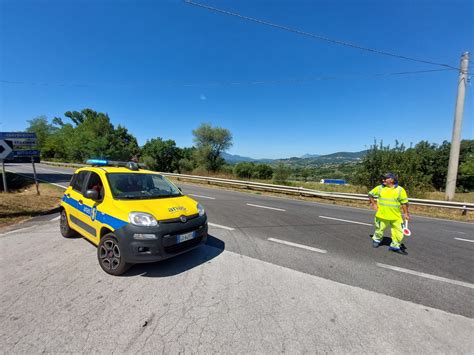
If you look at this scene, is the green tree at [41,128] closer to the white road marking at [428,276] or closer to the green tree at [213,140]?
the green tree at [213,140]

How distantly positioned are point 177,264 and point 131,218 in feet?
3.93

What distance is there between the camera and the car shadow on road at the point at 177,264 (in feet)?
11.2

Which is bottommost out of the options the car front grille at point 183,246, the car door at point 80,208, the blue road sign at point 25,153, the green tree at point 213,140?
the car front grille at point 183,246

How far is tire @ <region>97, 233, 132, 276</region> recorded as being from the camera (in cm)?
328

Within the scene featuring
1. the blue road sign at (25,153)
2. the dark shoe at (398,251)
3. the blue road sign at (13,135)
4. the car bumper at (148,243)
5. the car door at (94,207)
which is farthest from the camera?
the blue road sign at (25,153)

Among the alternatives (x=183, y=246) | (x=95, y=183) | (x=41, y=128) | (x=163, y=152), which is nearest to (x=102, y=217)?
(x=95, y=183)

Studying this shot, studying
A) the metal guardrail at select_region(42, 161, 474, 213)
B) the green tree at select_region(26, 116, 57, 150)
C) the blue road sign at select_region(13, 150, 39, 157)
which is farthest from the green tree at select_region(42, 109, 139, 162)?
the blue road sign at select_region(13, 150, 39, 157)

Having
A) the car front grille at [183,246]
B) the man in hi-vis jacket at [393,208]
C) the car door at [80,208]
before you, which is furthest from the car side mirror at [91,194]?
the man in hi-vis jacket at [393,208]

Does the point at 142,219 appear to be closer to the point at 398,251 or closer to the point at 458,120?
the point at 398,251

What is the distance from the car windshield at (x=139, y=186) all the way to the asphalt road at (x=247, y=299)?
4.24 ft

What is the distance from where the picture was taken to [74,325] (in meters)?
2.29

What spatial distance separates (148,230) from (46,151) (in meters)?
67.8

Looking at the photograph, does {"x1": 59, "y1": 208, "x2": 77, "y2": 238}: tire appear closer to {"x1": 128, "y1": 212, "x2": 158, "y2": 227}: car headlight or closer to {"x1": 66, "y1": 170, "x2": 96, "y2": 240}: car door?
{"x1": 66, "y1": 170, "x2": 96, "y2": 240}: car door

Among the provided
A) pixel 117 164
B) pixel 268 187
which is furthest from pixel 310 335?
pixel 268 187
